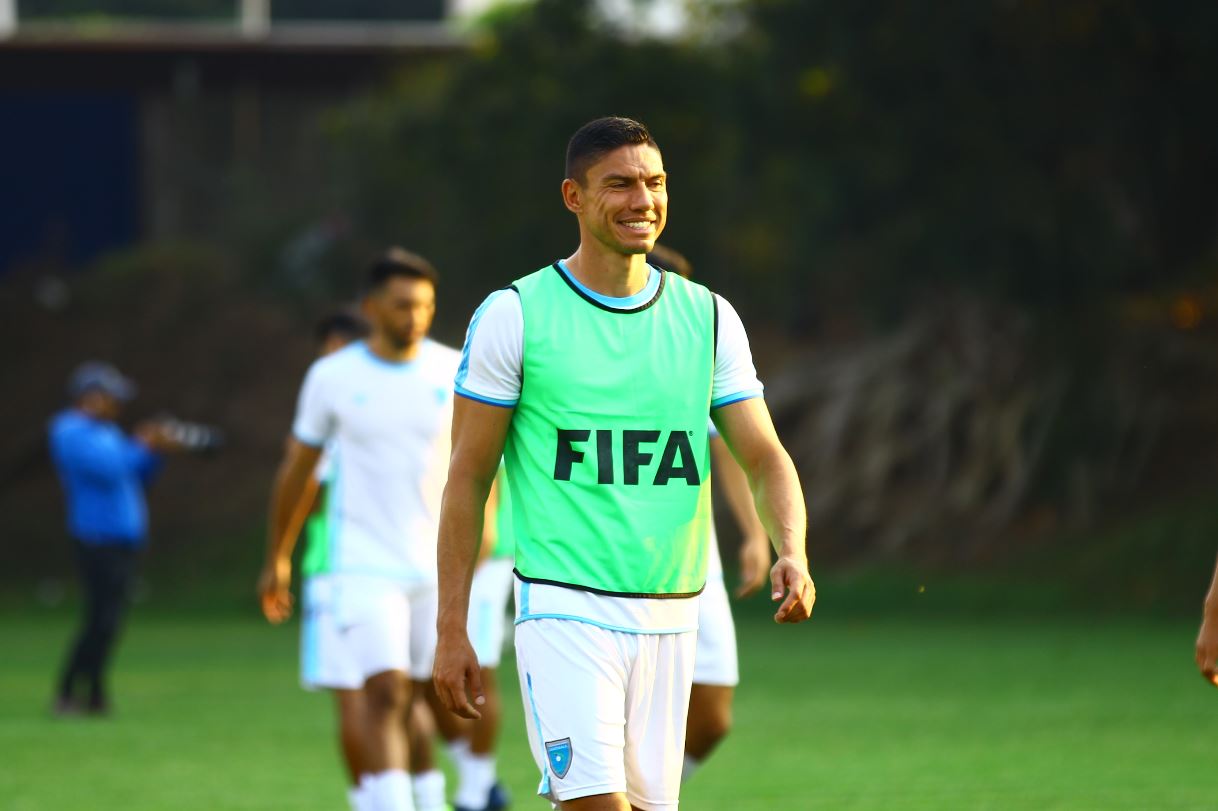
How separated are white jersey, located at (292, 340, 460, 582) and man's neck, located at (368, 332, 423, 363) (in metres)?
0.03

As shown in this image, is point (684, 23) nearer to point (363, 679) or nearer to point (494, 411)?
point (363, 679)

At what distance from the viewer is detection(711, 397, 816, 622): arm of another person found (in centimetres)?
577

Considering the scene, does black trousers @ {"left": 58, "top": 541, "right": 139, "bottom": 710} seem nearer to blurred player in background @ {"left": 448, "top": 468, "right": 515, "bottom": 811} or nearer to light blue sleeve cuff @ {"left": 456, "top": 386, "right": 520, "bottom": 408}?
blurred player in background @ {"left": 448, "top": 468, "right": 515, "bottom": 811}

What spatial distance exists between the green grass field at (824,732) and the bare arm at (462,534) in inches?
199

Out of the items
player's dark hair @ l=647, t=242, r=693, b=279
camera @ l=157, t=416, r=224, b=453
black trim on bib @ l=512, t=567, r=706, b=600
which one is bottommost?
camera @ l=157, t=416, r=224, b=453

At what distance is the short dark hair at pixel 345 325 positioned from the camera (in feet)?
40.0

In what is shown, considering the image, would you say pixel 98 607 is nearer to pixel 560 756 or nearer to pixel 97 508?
pixel 97 508

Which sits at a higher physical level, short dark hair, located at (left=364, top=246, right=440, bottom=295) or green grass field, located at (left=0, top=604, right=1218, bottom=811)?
short dark hair, located at (left=364, top=246, right=440, bottom=295)

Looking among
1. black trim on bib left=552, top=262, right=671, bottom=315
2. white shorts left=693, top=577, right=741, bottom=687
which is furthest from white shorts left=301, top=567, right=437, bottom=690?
black trim on bib left=552, top=262, right=671, bottom=315

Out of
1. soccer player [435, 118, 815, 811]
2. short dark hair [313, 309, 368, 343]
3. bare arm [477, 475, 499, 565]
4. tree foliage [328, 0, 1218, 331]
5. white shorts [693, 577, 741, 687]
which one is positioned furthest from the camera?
tree foliage [328, 0, 1218, 331]

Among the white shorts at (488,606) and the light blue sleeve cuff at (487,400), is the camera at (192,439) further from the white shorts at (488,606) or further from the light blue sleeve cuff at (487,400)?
the light blue sleeve cuff at (487,400)

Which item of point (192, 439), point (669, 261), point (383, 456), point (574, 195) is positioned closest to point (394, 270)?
point (383, 456)

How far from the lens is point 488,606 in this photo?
10.5m

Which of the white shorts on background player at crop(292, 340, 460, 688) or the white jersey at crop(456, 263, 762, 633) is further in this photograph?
the white shorts on background player at crop(292, 340, 460, 688)
